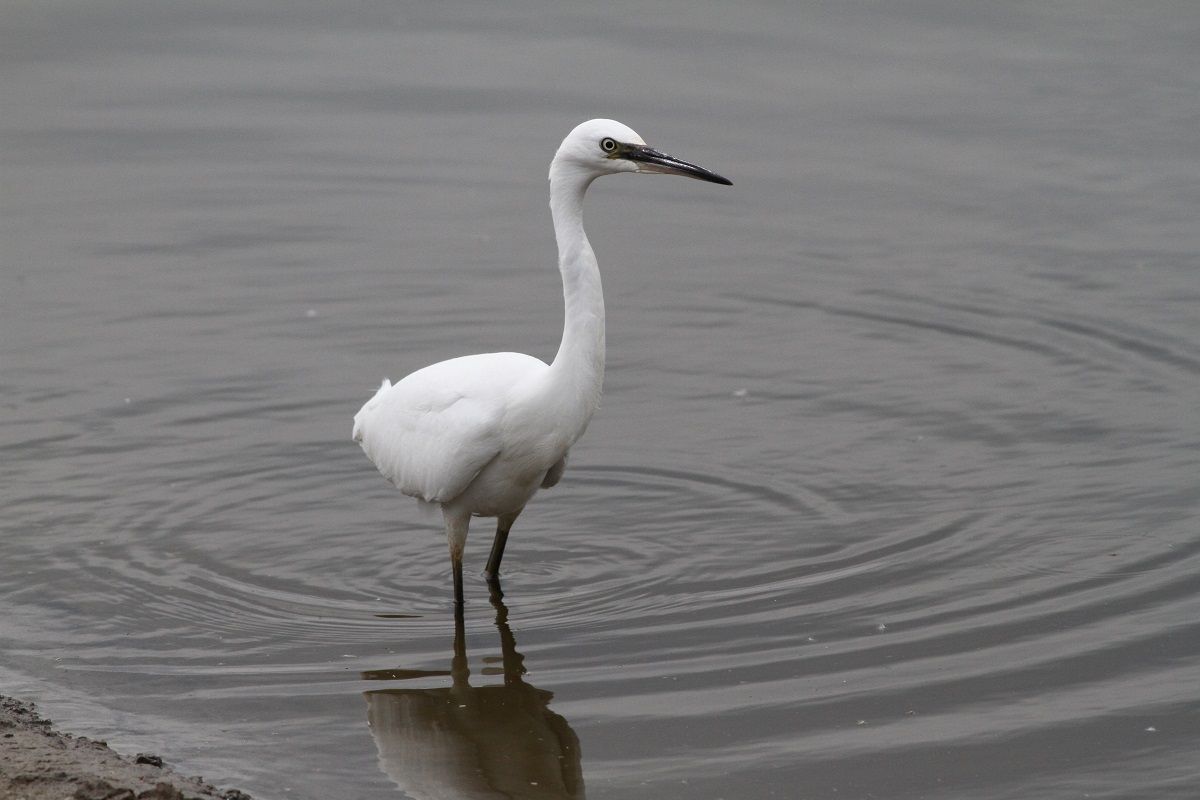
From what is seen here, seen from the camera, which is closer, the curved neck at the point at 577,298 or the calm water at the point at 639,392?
the calm water at the point at 639,392

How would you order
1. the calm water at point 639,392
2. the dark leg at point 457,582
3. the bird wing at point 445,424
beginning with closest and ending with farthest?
the calm water at point 639,392 < the bird wing at point 445,424 < the dark leg at point 457,582

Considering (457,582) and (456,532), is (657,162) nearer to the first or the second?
(456,532)

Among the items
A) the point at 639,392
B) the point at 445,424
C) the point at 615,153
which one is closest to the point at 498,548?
the point at 445,424

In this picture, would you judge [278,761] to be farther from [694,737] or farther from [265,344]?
[265,344]

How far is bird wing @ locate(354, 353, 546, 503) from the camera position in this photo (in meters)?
6.57

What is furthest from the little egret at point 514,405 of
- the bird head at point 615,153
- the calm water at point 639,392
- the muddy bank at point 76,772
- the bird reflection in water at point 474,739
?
the muddy bank at point 76,772

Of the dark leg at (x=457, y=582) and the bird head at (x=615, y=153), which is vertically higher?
the bird head at (x=615, y=153)

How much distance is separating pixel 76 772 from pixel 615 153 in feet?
9.80

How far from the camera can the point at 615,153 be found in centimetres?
631

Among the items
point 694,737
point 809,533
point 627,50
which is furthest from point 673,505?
point 627,50

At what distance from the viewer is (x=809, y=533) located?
758 centimetres

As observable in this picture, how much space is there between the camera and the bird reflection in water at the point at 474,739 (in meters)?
5.43

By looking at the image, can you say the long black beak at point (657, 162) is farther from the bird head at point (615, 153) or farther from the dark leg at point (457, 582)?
the dark leg at point (457, 582)

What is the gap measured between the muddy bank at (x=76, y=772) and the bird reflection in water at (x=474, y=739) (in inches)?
27.3
